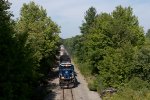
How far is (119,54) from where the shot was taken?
49.8 m

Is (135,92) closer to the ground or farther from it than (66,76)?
closer to the ground

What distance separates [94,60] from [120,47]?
9804mm

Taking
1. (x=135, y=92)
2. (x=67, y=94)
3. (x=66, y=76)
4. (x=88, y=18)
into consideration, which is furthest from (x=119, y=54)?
(x=88, y=18)

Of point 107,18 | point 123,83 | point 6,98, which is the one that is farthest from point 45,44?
point 6,98

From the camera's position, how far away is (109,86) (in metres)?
50.1

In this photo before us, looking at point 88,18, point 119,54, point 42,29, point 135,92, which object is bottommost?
point 135,92

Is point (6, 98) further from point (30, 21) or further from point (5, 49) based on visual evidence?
point (30, 21)

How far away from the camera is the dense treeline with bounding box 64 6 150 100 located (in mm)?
48312

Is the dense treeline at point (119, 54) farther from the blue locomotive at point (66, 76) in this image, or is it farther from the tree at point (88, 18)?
the tree at point (88, 18)

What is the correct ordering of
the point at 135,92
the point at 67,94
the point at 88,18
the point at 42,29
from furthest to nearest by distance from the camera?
the point at 88,18
the point at 42,29
the point at 67,94
the point at 135,92

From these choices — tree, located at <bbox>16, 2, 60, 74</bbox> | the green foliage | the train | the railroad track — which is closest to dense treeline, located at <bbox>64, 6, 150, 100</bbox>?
the green foliage

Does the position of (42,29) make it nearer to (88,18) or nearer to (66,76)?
(66,76)

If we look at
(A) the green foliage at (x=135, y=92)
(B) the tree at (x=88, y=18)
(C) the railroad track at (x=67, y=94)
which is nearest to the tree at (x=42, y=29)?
(C) the railroad track at (x=67, y=94)

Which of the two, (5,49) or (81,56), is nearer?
(5,49)
